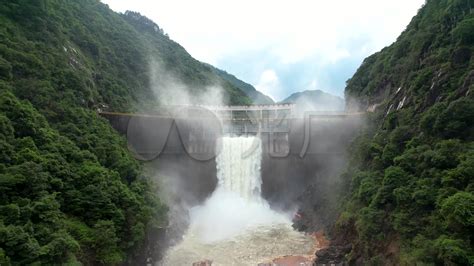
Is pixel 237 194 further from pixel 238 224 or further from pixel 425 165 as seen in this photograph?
pixel 425 165

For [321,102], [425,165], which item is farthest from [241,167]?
[321,102]

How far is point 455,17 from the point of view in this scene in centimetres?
2800

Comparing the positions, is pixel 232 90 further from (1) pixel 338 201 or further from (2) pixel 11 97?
(2) pixel 11 97

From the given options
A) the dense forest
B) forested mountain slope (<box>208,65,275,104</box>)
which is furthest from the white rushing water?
forested mountain slope (<box>208,65,275,104</box>)

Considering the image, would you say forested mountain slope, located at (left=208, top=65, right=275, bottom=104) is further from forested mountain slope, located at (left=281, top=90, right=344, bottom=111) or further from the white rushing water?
the white rushing water

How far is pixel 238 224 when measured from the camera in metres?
37.4

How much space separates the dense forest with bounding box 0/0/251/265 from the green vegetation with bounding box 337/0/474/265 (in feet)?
45.5

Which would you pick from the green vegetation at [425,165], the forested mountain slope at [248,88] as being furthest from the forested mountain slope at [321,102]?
the green vegetation at [425,165]

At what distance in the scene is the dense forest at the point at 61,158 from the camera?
54.8ft

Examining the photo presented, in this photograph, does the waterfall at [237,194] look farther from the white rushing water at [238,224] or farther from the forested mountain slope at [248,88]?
the forested mountain slope at [248,88]

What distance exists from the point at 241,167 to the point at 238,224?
8.16 meters

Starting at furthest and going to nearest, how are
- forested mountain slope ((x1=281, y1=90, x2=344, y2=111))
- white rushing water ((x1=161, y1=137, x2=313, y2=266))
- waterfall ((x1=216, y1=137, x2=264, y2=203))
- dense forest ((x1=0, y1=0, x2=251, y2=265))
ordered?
forested mountain slope ((x1=281, y1=90, x2=344, y2=111))
waterfall ((x1=216, y1=137, x2=264, y2=203))
white rushing water ((x1=161, y1=137, x2=313, y2=266))
dense forest ((x1=0, y1=0, x2=251, y2=265))

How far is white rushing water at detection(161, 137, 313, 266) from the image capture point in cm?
2984

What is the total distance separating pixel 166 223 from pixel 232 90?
51.1 metres
